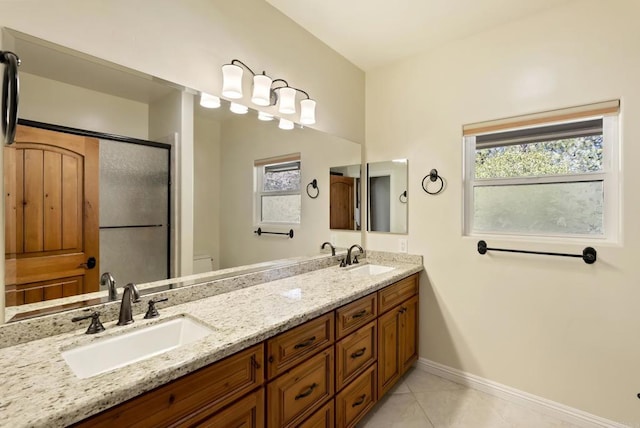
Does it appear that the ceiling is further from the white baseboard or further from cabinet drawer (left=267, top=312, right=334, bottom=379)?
the white baseboard

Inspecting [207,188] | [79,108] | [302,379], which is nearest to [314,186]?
[207,188]

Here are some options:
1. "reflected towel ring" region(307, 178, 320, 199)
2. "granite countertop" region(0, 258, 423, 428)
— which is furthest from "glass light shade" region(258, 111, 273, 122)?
"granite countertop" region(0, 258, 423, 428)

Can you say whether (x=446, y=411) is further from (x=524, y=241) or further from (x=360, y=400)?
(x=524, y=241)

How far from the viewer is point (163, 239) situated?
149cm

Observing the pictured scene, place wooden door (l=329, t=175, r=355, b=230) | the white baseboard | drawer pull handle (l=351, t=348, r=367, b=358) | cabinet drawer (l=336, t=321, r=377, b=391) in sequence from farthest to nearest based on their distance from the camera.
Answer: wooden door (l=329, t=175, r=355, b=230), the white baseboard, drawer pull handle (l=351, t=348, r=367, b=358), cabinet drawer (l=336, t=321, r=377, b=391)

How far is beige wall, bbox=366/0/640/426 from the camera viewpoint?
175cm

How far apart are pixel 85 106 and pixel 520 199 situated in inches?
100.0

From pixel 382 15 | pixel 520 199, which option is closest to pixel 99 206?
pixel 382 15

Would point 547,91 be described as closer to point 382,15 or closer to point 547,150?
point 547,150

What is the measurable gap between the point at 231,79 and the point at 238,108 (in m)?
0.17

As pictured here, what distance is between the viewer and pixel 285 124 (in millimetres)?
2062

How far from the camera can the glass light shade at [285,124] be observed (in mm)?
2033

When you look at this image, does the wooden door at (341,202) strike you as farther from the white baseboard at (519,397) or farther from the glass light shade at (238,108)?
the white baseboard at (519,397)

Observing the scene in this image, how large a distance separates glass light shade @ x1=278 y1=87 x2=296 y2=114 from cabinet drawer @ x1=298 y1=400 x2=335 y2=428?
168 centimetres
